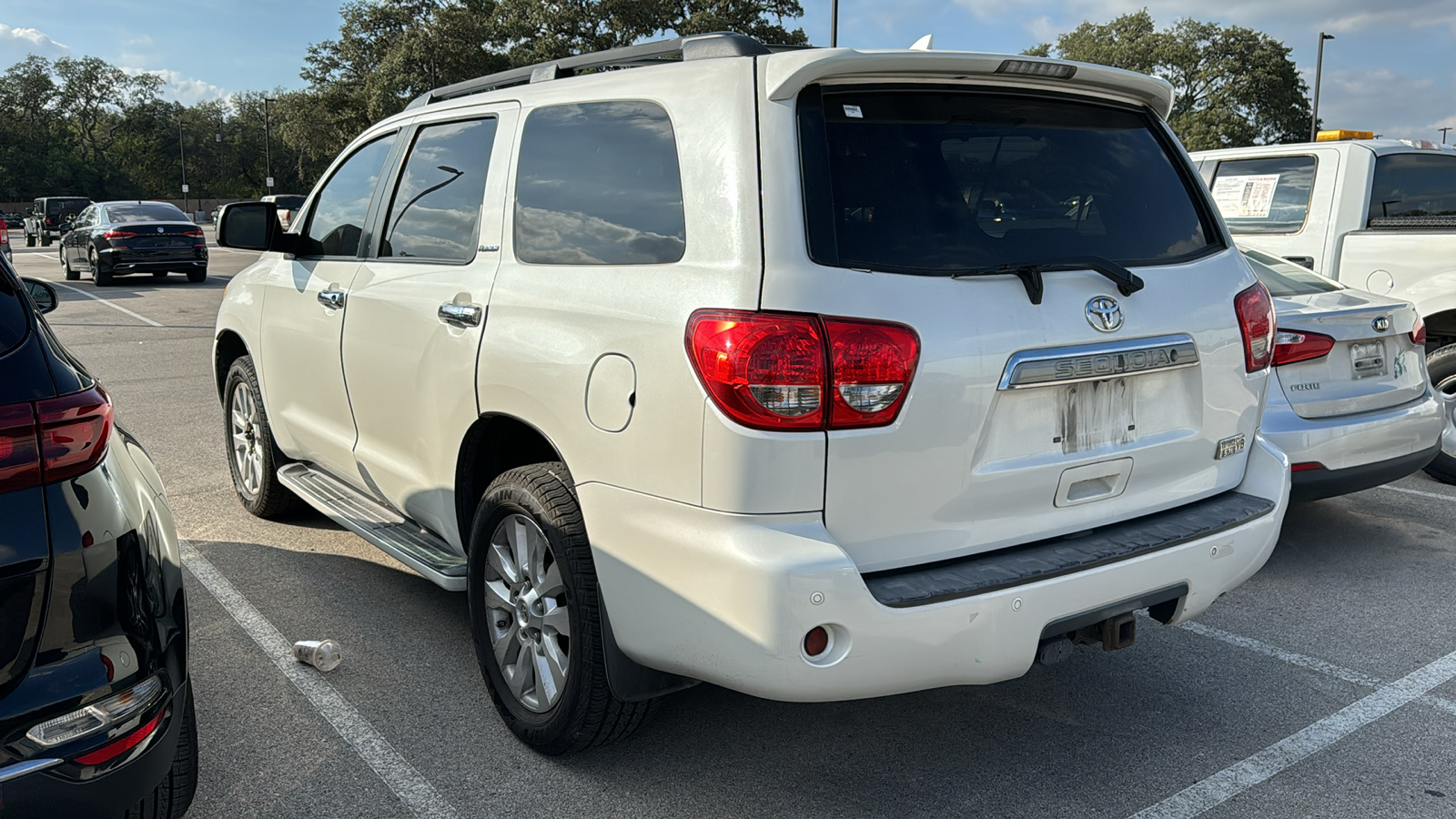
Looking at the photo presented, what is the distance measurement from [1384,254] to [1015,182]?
211 inches

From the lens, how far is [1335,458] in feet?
15.8

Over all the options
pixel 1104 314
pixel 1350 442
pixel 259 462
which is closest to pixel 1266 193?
pixel 1350 442

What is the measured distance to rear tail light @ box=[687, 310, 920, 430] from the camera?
2.38m

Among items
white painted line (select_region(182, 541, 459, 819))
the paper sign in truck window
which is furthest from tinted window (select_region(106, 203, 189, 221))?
the paper sign in truck window

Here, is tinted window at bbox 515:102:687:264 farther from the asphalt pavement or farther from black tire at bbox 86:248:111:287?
black tire at bbox 86:248:111:287

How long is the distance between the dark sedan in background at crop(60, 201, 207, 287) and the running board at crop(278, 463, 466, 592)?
1801 centimetres

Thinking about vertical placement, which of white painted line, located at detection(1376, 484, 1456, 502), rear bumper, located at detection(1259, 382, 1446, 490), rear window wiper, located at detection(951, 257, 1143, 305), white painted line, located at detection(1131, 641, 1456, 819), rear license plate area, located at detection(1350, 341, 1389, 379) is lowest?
white painted line, located at detection(1131, 641, 1456, 819)

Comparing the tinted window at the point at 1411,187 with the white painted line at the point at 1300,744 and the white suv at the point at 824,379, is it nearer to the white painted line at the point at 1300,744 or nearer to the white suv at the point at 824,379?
the white painted line at the point at 1300,744

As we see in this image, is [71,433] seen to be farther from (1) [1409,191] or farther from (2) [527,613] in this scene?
(1) [1409,191]

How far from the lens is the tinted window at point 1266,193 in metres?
7.41

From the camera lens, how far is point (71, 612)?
6.74 feet

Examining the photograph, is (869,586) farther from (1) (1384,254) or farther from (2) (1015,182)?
(1) (1384,254)

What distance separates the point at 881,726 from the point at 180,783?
76.7 inches

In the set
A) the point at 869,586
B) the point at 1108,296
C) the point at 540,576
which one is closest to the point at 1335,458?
the point at 1108,296
